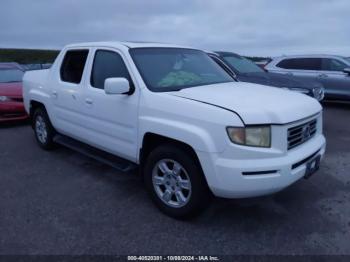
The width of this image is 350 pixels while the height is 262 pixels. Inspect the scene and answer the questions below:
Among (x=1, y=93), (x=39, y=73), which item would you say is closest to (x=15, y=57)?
(x=1, y=93)

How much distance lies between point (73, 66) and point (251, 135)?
3.16m

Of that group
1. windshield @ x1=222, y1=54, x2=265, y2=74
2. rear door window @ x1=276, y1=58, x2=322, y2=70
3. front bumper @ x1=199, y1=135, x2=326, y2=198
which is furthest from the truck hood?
rear door window @ x1=276, y1=58, x2=322, y2=70

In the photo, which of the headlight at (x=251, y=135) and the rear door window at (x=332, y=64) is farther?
the rear door window at (x=332, y=64)

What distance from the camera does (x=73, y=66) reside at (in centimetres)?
525

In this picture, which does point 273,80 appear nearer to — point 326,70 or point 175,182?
point 326,70

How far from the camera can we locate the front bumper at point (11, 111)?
26.8 ft

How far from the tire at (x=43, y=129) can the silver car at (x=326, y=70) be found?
760 centimetres

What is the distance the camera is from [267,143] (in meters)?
3.25

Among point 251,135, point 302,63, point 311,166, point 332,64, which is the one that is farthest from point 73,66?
point 332,64

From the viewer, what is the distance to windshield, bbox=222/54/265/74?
8.52m

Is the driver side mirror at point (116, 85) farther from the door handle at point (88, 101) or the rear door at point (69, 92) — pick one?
the rear door at point (69, 92)

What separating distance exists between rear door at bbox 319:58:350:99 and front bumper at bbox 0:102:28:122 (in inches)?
334

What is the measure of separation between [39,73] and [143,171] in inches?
133

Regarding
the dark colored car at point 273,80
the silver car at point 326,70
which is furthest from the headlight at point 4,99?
the silver car at point 326,70
